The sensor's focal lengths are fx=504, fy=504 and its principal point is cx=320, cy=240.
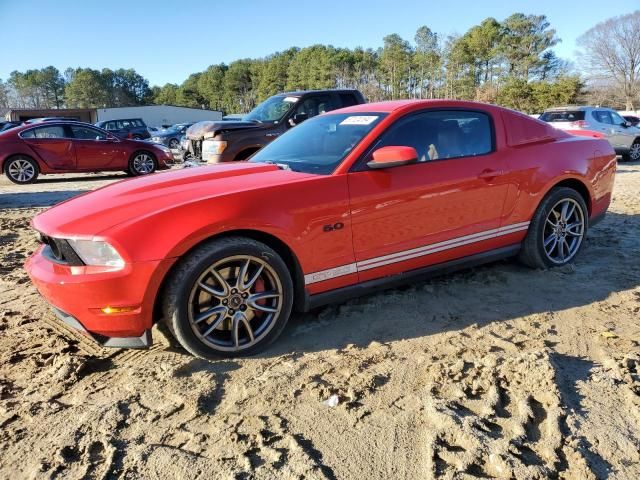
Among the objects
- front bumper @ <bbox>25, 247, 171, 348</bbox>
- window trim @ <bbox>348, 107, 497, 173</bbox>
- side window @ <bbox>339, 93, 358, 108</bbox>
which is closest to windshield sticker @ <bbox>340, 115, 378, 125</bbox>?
window trim @ <bbox>348, 107, 497, 173</bbox>

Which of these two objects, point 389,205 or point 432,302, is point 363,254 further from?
point 432,302

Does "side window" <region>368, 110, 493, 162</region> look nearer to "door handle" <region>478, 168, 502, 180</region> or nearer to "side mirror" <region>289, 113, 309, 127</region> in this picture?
"door handle" <region>478, 168, 502, 180</region>

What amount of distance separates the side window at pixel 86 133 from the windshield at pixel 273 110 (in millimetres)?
4679

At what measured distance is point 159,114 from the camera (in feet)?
213

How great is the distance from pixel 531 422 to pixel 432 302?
148 cm

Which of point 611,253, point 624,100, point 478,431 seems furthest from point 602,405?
point 624,100

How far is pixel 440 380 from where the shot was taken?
2.71 m

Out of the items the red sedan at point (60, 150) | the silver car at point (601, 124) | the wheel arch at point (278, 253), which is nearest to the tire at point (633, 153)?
the silver car at point (601, 124)

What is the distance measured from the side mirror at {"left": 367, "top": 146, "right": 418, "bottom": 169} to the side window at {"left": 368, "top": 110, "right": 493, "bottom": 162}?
0.65ft

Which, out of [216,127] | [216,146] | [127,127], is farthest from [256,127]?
[127,127]

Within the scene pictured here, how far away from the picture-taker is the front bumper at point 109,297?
2.66 metres

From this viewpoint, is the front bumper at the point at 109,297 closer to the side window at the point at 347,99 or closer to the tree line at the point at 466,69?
the side window at the point at 347,99

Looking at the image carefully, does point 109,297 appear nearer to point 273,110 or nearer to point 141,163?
point 273,110

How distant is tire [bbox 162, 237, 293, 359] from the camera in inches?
110
